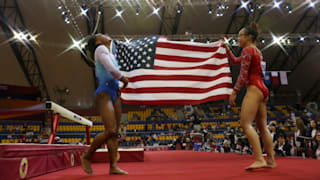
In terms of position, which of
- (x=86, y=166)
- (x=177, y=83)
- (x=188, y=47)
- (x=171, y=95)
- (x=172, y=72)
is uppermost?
(x=188, y=47)

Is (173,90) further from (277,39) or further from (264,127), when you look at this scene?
(277,39)

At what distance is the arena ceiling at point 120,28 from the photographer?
1171cm

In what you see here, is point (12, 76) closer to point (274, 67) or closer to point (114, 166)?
point (114, 166)

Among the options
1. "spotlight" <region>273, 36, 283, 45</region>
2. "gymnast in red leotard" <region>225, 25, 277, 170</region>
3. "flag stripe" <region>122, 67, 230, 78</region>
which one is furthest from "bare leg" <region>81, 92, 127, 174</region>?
"spotlight" <region>273, 36, 283, 45</region>

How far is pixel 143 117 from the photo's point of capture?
17062 millimetres

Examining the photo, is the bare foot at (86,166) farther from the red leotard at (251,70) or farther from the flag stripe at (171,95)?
the flag stripe at (171,95)

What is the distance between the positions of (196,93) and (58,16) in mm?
10962

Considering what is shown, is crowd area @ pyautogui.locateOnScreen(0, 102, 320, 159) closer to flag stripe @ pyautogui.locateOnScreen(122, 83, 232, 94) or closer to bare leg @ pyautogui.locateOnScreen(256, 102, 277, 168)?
flag stripe @ pyautogui.locateOnScreen(122, 83, 232, 94)

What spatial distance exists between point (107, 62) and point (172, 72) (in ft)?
5.50

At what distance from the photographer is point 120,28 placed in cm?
1347

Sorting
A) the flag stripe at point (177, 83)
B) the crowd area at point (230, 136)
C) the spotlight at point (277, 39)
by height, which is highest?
the spotlight at point (277, 39)

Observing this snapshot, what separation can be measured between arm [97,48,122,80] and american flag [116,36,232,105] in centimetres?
136

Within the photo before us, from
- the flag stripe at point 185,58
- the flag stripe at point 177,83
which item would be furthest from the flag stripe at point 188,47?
the flag stripe at point 177,83

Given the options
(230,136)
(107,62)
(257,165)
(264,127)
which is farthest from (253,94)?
(230,136)
